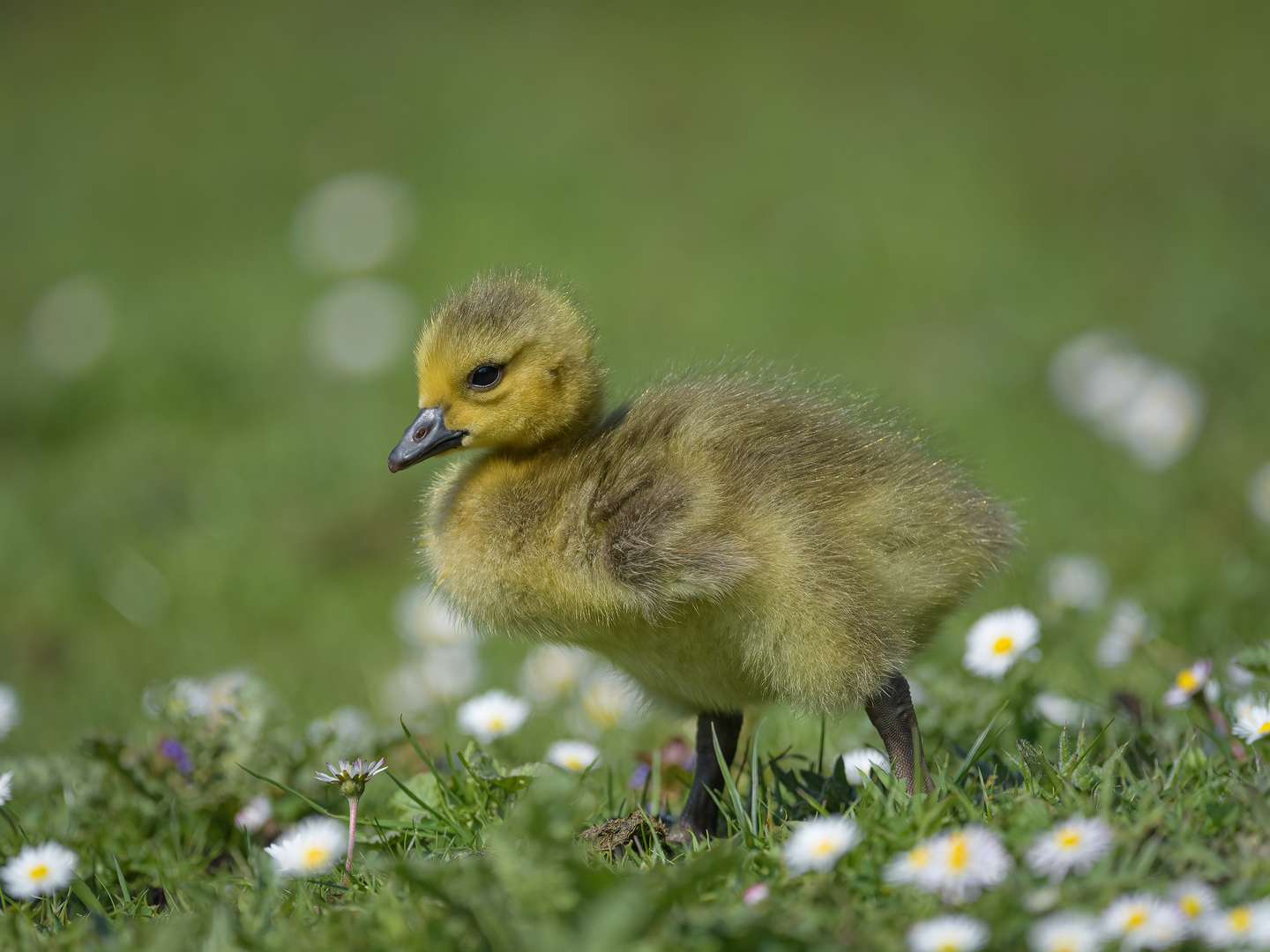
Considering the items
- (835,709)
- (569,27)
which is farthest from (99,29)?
(835,709)

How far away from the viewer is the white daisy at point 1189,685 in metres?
2.81

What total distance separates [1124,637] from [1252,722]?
0.96 metres

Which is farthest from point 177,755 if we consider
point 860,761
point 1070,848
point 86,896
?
point 1070,848

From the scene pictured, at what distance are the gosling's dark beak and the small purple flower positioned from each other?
91 cm

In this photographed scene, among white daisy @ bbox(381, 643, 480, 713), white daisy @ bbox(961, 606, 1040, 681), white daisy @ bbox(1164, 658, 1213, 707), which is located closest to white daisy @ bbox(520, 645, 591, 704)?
white daisy @ bbox(381, 643, 480, 713)

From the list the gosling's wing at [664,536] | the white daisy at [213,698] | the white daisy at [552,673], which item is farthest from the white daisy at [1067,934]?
the white daisy at [552,673]

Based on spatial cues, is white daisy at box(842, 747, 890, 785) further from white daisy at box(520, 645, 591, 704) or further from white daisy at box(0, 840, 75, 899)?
white daisy at box(0, 840, 75, 899)

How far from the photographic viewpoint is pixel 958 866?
191 centimetres

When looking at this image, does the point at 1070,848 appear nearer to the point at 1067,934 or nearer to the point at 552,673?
the point at 1067,934

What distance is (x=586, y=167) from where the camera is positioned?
364 inches

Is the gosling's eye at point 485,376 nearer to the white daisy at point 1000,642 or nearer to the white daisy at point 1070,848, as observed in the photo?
the white daisy at point 1000,642

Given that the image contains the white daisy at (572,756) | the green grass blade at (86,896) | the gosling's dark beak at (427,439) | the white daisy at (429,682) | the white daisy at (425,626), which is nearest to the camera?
the green grass blade at (86,896)

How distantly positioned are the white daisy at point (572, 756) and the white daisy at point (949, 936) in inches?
53.4

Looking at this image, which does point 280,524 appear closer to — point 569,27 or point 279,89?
point 279,89
